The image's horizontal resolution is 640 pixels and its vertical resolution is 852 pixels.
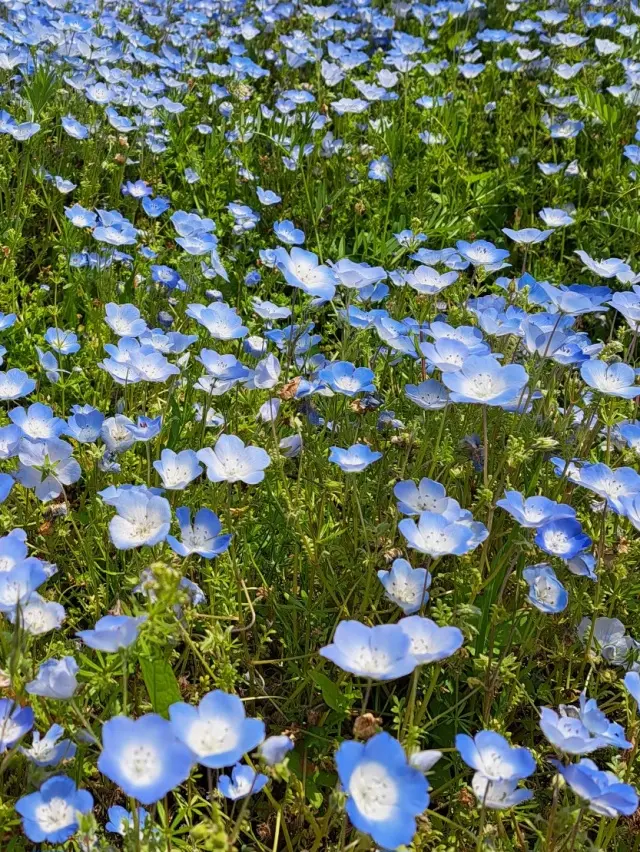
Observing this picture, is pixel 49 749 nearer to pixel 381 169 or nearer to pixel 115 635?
pixel 115 635

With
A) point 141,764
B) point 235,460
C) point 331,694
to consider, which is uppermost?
point 141,764

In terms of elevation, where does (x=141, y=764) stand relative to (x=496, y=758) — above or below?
above

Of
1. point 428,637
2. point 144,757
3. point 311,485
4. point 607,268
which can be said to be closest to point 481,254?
point 607,268

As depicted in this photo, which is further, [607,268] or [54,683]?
[607,268]

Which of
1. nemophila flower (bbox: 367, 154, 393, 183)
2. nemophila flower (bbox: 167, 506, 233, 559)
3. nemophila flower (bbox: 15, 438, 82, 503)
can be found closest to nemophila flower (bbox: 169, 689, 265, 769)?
nemophila flower (bbox: 167, 506, 233, 559)

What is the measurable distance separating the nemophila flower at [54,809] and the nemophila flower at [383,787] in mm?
461

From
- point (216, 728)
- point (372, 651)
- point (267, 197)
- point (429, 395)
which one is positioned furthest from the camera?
point (267, 197)

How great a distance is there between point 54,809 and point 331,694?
654 millimetres

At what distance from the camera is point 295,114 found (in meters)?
4.82

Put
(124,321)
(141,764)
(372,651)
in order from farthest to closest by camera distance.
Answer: (124,321) < (372,651) < (141,764)

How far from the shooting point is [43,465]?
7.03ft

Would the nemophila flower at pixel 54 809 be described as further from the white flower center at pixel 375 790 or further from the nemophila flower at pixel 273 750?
the white flower center at pixel 375 790

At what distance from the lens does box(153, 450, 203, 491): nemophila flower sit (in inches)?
79.5

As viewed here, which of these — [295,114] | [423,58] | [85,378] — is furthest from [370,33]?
[85,378]
